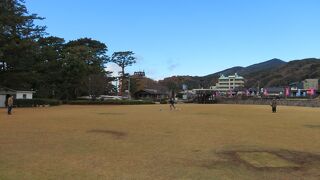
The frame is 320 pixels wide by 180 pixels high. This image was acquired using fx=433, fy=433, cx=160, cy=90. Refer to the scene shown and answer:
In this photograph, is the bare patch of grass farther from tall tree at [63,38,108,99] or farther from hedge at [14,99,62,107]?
tall tree at [63,38,108,99]

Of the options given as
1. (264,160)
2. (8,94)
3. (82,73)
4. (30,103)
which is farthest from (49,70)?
(264,160)

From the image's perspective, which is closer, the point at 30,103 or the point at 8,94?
the point at 30,103

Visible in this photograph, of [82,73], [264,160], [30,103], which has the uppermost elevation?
[82,73]

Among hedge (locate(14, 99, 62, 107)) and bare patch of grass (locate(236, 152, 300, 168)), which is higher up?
hedge (locate(14, 99, 62, 107))

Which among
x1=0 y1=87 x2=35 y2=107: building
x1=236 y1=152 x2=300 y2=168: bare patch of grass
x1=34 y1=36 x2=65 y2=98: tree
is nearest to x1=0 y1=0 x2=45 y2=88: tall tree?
x1=0 y1=87 x2=35 y2=107: building

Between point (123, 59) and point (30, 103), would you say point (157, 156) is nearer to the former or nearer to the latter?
point (30, 103)

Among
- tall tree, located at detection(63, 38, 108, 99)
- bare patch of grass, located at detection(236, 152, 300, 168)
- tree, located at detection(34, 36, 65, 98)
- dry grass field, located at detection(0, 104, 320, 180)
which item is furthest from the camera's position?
tall tree, located at detection(63, 38, 108, 99)

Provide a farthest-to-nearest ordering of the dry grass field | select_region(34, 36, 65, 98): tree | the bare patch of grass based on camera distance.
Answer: select_region(34, 36, 65, 98): tree, the bare patch of grass, the dry grass field

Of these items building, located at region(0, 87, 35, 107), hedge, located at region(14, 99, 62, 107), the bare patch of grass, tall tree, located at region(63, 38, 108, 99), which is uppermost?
tall tree, located at region(63, 38, 108, 99)

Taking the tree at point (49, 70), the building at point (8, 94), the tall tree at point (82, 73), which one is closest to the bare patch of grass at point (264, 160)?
the building at point (8, 94)

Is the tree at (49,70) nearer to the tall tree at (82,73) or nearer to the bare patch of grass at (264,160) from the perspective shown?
the tall tree at (82,73)

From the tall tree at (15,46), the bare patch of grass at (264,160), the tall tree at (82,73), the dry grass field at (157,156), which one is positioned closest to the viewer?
the dry grass field at (157,156)

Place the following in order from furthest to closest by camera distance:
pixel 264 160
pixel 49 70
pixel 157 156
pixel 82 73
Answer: pixel 82 73
pixel 49 70
pixel 157 156
pixel 264 160

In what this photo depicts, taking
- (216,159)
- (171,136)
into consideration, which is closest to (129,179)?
(216,159)
